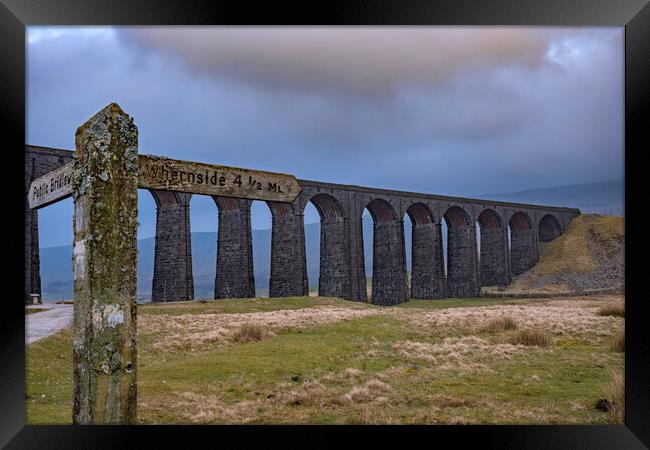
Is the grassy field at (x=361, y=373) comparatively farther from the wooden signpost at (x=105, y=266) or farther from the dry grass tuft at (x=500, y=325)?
the wooden signpost at (x=105, y=266)

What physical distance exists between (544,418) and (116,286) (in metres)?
6.59

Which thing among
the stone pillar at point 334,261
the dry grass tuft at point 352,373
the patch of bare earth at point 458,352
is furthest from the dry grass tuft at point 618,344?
the stone pillar at point 334,261

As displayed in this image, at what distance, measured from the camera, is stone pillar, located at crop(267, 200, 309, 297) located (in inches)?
1470

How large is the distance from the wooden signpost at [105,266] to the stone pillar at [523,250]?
193 feet

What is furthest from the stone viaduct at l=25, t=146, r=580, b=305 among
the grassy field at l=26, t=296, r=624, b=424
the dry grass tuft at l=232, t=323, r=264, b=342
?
the grassy field at l=26, t=296, r=624, b=424

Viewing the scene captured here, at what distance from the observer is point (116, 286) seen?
5863 millimetres

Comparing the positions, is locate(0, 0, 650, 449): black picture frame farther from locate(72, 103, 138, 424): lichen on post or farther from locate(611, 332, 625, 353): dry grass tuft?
locate(611, 332, 625, 353): dry grass tuft

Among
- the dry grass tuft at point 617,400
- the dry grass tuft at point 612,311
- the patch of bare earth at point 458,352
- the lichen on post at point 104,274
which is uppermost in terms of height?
the lichen on post at point 104,274

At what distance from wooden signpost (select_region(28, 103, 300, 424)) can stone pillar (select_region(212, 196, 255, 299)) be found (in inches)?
1178

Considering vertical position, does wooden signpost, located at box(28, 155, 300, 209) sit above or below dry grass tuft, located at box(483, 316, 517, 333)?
above

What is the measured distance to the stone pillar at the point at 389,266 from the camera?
145 ft

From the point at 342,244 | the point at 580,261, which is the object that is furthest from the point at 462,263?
the point at 342,244

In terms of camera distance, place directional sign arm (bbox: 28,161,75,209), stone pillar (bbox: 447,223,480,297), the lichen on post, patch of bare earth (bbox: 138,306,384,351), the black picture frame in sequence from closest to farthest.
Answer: the lichen on post → directional sign arm (bbox: 28,161,75,209) → the black picture frame → patch of bare earth (bbox: 138,306,384,351) → stone pillar (bbox: 447,223,480,297)

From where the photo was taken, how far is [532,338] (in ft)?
51.4
